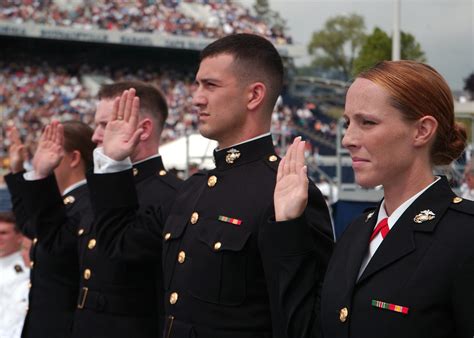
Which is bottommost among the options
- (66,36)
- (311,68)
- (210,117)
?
(311,68)

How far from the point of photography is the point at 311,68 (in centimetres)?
4859

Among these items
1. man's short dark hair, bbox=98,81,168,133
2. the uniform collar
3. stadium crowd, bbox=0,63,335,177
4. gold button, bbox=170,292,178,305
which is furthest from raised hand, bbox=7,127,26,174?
stadium crowd, bbox=0,63,335,177

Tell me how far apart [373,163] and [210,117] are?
91 centimetres

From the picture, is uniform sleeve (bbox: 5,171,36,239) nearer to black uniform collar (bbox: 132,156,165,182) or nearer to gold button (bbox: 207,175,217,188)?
black uniform collar (bbox: 132,156,165,182)

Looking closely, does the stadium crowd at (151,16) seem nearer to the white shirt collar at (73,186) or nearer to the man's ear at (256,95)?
the white shirt collar at (73,186)

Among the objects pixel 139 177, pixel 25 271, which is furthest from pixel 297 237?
pixel 25 271

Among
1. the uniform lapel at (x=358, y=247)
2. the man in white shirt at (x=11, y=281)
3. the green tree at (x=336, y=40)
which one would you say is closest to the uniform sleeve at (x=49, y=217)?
the man in white shirt at (x=11, y=281)

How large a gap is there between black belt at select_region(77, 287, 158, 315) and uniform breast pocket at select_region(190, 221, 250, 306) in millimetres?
759

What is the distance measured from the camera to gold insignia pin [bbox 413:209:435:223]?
1825 millimetres

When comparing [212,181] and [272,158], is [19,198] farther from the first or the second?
[272,158]

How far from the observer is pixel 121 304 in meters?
3.18

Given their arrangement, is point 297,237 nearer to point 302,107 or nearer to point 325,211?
point 325,211

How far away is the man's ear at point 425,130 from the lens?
1.88m

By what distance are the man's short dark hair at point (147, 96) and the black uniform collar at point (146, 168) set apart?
0.18m
